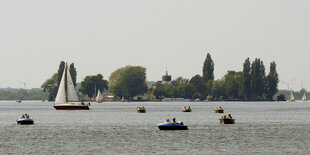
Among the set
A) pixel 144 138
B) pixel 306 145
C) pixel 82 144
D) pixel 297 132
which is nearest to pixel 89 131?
pixel 144 138

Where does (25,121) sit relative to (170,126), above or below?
above

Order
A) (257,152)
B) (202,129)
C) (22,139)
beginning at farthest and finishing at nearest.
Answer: (202,129)
(22,139)
(257,152)

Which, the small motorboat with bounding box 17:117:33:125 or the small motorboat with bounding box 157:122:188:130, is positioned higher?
the small motorboat with bounding box 17:117:33:125

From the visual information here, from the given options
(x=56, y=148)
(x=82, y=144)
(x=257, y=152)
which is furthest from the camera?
(x=82, y=144)

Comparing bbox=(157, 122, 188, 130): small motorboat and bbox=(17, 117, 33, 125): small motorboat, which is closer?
bbox=(157, 122, 188, 130): small motorboat

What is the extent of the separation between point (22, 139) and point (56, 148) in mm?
16050

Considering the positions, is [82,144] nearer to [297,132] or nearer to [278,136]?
[278,136]

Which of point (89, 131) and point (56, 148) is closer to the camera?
point (56, 148)

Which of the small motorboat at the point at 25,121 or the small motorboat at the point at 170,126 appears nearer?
the small motorboat at the point at 170,126

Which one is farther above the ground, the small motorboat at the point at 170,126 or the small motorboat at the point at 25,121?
the small motorboat at the point at 25,121

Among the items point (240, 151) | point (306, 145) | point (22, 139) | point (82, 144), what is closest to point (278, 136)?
point (306, 145)

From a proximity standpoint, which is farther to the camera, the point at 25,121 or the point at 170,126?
the point at 25,121

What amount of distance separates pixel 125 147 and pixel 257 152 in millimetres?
17542

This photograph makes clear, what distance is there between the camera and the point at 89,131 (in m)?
120
